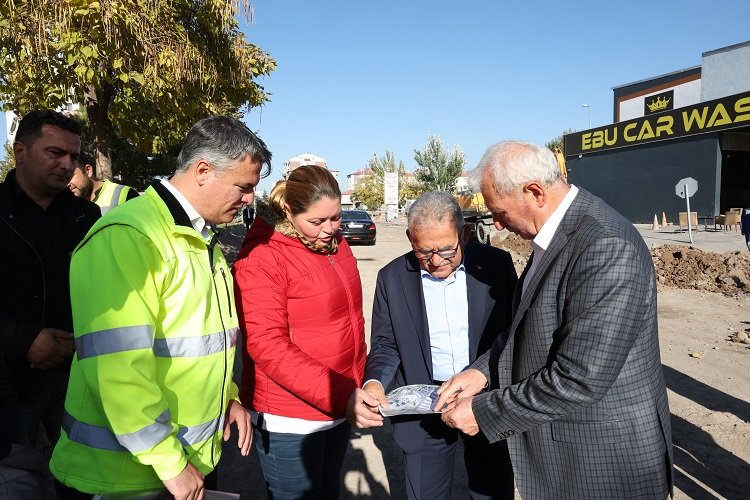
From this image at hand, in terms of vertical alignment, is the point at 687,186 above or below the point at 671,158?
below

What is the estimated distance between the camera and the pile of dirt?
9.76 meters

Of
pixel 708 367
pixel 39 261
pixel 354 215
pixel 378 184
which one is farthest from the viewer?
pixel 378 184

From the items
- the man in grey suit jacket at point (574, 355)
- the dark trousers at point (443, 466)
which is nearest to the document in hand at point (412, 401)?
the man in grey suit jacket at point (574, 355)

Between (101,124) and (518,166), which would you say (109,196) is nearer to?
(518,166)

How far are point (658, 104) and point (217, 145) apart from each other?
44039 mm

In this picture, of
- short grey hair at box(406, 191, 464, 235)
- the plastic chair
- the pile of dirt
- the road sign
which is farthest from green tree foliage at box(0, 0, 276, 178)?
the plastic chair

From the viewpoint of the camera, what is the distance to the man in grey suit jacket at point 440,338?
2459mm

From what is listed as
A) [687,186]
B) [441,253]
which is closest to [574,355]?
[441,253]

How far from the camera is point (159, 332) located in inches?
61.7

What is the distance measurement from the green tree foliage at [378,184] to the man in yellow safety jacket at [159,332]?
59509 mm

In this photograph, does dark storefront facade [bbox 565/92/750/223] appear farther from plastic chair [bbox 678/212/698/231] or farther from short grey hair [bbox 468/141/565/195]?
short grey hair [bbox 468/141/565/195]

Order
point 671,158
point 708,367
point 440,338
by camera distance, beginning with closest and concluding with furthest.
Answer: point 440,338, point 708,367, point 671,158

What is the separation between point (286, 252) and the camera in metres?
2.13

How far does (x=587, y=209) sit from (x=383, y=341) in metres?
1.20
